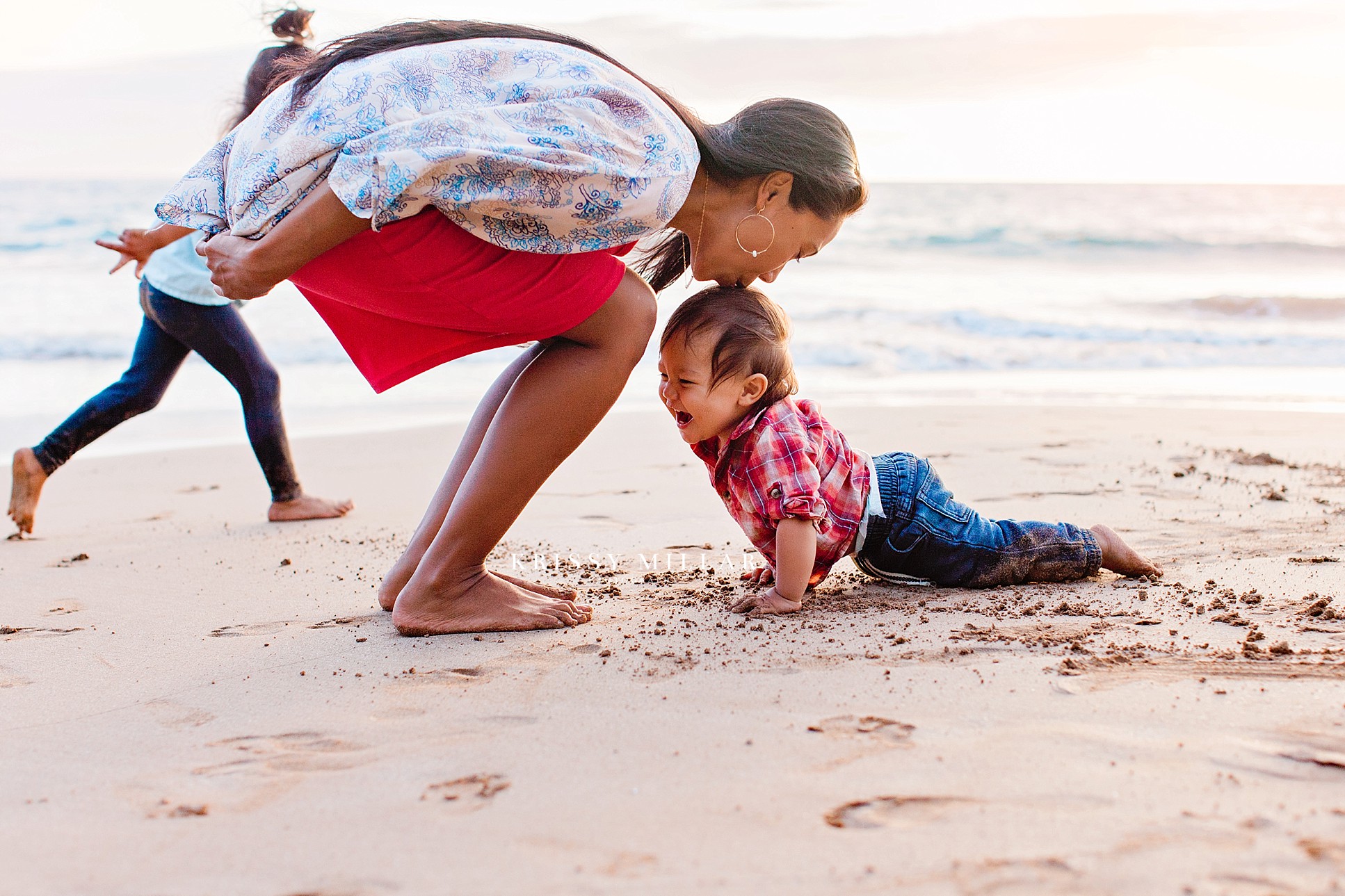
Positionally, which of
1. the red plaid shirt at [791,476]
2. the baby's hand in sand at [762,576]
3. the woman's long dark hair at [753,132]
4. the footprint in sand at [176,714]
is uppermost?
the woman's long dark hair at [753,132]

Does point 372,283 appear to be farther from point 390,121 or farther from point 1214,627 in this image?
point 1214,627

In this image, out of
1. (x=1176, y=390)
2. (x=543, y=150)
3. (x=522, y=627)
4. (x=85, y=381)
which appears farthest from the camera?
(x=85, y=381)

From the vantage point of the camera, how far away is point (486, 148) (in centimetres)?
191

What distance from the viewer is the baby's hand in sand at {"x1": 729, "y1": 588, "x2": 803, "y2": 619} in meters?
2.35

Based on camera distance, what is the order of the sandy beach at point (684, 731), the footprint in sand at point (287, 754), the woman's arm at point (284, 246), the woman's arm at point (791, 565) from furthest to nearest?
the woman's arm at point (791, 565) < the woman's arm at point (284, 246) < the footprint in sand at point (287, 754) < the sandy beach at point (684, 731)

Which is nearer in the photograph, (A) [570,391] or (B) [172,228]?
(A) [570,391]

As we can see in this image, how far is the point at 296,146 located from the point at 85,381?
21.6 feet

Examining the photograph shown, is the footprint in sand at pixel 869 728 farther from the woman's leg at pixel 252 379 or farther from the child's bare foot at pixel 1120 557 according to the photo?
the woman's leg at pixel 252 379

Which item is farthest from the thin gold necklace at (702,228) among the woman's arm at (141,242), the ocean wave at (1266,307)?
the ocean wave at (1266,307)

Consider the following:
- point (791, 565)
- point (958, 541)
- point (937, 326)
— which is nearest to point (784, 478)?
point (791, 565)

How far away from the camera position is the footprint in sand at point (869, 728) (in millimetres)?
1632

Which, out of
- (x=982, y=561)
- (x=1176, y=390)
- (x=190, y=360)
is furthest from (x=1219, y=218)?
(x=982, y=561)

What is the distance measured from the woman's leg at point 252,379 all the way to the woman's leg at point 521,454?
173 centimetres

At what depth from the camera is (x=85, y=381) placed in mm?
7594
